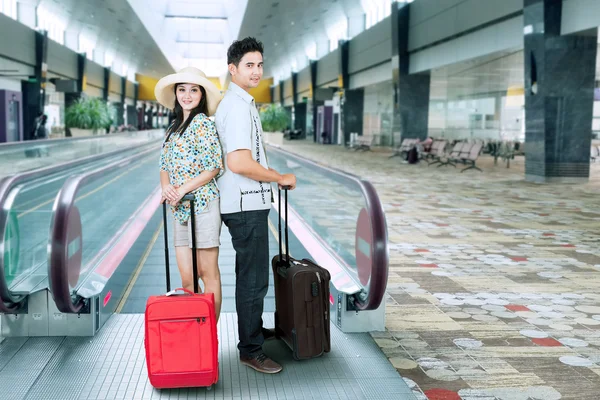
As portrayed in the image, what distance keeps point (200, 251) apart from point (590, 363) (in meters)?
2.30

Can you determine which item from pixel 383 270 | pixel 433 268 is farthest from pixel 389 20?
pixel 383 270

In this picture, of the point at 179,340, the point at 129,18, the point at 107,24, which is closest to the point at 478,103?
the point at 129,18

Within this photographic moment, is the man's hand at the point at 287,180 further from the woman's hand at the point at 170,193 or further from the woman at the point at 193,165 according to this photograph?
the woman's hand at the point at 170,193

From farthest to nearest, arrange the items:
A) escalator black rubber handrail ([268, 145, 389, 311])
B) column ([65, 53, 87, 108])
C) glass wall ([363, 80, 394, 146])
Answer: column ([65, 53, 87, 108]) < glass wall ([363, 80, 394, 146]) < escalator black rubber handrail ([268, 145, 389, 311])

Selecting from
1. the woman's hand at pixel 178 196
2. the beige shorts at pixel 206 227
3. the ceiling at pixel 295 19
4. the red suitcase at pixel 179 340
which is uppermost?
the ceiling at pixel 295 19

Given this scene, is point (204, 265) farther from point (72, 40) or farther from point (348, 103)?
point (72, 40)

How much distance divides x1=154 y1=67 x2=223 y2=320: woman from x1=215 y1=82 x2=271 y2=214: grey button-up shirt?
7 centimetres

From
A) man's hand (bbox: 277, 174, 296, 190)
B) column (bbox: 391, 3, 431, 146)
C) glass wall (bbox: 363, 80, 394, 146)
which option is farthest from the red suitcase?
glass wall (bbox: 363, 80, 394, 146)

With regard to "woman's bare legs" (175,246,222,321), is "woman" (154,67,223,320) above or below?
above

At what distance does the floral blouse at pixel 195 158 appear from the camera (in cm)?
322

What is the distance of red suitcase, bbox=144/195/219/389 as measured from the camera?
3.02m

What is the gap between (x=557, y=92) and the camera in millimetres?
15570

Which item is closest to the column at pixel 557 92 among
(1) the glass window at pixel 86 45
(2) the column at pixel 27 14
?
(2) the column at pixel 27 14

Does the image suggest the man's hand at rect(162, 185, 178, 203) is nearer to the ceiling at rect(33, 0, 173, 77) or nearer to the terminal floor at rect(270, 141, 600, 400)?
the terminal floor at rect(270, 141, 600, 400)
